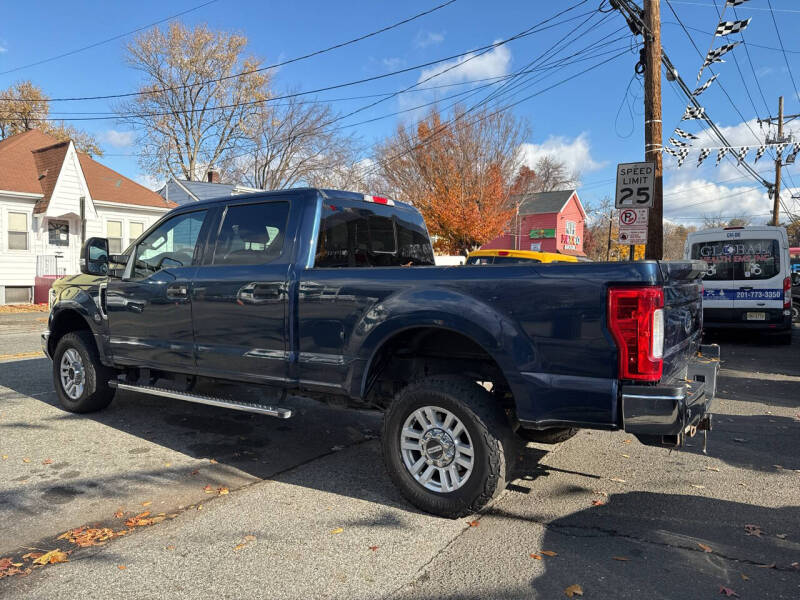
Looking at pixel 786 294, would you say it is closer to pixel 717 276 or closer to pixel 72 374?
pixel 717 276

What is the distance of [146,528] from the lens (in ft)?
11.6

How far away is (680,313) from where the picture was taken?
11.9ft

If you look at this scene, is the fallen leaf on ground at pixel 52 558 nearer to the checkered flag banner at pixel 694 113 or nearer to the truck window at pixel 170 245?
the truck window at pixel 170 245

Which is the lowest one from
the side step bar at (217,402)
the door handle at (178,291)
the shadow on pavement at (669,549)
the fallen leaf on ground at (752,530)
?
the shadow on pavement at (669,549)

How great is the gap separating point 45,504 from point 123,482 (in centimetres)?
51

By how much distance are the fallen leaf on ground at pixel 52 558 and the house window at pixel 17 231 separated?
21.0m

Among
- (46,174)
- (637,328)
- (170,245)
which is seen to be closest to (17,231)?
(46,174)

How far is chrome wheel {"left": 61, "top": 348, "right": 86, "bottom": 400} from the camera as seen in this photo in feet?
19.7

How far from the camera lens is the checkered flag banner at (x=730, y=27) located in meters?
10.9

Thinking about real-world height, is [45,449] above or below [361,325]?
below

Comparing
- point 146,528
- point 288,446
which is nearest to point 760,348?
point 288,446

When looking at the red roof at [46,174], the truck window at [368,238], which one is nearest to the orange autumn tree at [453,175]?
the red roof at [46,174]

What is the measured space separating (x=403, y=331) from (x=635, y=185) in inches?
283

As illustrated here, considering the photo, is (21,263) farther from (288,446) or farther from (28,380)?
(288,446)
